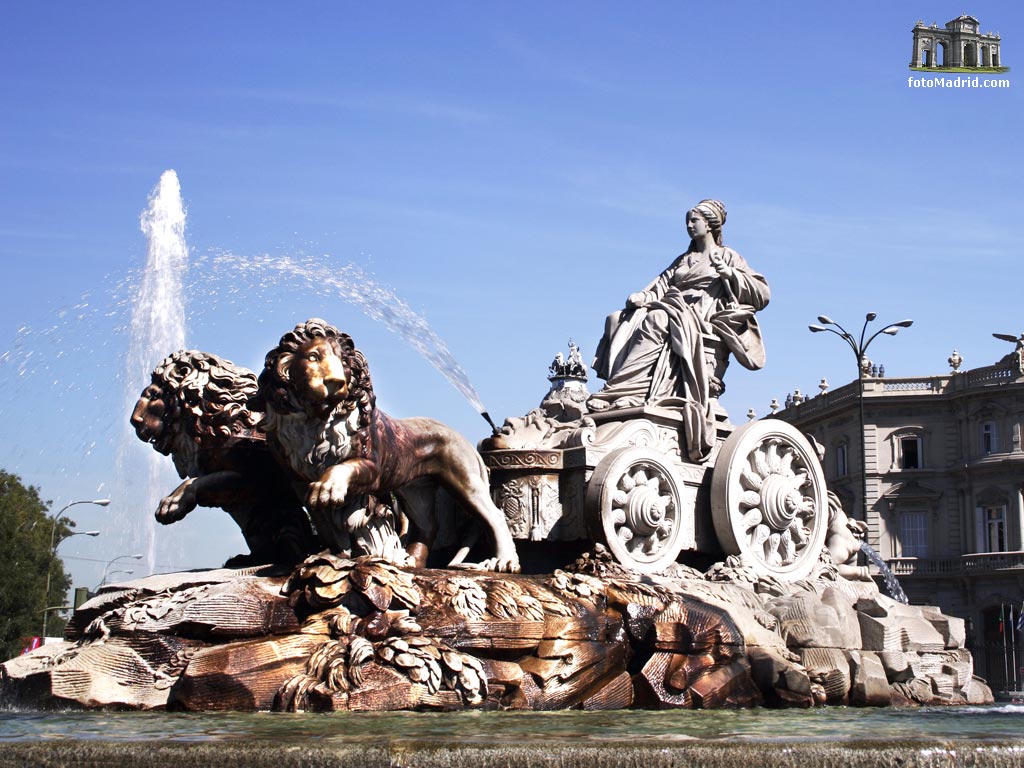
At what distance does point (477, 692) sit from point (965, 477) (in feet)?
175

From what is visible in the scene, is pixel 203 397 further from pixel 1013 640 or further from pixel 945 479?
pixel 945 479

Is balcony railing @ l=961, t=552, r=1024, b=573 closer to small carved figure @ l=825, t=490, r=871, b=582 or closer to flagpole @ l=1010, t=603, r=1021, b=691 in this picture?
flagpole @ l=1010, t=603, r=1021, b=691

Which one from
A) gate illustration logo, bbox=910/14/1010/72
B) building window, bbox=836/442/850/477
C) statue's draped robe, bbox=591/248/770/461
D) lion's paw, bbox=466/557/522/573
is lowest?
lion's paw, bbox=466/557/522/573

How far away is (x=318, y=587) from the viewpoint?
34.7 feet

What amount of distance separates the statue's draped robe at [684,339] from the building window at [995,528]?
151 ft

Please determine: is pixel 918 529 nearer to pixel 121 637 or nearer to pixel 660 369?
pixel 660 369

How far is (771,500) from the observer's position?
14.9 m

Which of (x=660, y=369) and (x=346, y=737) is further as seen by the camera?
(x=660, y=369)

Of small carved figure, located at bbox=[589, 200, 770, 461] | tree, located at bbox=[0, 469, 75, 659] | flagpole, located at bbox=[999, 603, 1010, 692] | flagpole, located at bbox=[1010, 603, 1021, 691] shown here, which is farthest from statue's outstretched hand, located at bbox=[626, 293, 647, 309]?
flagpole, located at bbox=[1010, 603, 1021, 691]

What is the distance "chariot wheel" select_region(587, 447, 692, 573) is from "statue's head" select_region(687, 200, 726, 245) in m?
3.52

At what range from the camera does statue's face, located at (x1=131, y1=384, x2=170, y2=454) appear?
12.8 metres

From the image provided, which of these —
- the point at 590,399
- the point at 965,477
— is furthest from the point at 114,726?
the point at 965,477

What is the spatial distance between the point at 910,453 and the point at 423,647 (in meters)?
54.5

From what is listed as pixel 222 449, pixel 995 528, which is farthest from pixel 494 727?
pixel 995 528
